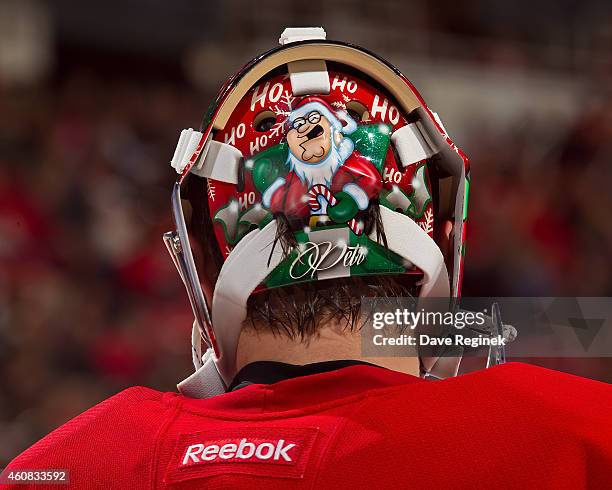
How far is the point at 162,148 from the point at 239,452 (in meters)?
4.25

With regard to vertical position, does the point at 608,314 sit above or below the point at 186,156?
below

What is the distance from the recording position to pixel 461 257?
1.43m

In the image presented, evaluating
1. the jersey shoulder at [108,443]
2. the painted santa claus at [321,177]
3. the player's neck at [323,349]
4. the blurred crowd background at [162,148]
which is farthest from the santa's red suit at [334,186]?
the blurred crowd background at [162,148]

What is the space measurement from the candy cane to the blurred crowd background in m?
2.54

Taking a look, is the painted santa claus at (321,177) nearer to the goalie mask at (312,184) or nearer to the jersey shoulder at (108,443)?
the goalie mask at (312,184)

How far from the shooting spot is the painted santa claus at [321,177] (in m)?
1.32

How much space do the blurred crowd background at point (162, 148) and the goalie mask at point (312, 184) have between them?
2.43 meters

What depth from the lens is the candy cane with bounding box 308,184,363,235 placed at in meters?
1.32

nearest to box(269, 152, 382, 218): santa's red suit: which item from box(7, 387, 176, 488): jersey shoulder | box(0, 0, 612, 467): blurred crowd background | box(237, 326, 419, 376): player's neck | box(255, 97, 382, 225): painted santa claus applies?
box(255, 97, 382, 225): painted santa claus

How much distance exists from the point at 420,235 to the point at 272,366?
0.27m

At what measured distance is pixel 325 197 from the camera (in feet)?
4.32

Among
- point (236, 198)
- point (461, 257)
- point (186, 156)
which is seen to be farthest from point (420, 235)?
point (186, 156)

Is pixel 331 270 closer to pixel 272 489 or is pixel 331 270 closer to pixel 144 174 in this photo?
pixel 272 489
